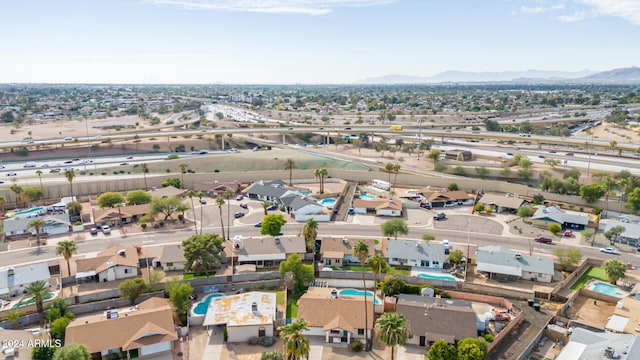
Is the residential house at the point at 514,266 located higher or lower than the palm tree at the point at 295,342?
lower

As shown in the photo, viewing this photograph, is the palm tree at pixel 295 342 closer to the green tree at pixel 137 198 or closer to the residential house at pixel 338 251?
the residential house at pixel 338 251

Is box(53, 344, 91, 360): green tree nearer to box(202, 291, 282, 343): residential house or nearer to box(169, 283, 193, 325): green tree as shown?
box(169, 283, 193, 325): green tree

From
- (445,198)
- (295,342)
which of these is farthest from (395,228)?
(295,342)

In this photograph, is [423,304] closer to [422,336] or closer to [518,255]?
[422,336]

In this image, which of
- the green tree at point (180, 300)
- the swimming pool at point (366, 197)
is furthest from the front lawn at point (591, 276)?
the green tree at point (180, 300)

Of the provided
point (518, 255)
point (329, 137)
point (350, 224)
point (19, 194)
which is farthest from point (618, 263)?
point (329, 137)

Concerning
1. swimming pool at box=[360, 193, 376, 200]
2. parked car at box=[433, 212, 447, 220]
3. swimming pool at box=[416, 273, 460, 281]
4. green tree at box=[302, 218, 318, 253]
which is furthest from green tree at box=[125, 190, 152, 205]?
parked car at box=[433, 212, 447, 220]
